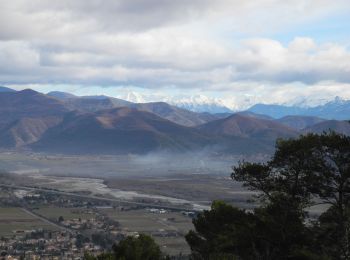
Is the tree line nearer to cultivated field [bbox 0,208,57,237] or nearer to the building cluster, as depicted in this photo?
the building cluster

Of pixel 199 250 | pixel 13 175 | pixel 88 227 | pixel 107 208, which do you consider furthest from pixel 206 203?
pixel 199 250

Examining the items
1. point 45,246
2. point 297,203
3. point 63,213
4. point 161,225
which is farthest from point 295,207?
point 63,213

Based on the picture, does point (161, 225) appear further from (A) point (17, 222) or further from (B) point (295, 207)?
(B) point (295, 207)

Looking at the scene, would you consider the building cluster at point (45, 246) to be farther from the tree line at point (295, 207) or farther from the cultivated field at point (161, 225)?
the tree line at point (295, 207)

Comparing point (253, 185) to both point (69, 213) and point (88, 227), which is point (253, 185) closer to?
point (88, 227)

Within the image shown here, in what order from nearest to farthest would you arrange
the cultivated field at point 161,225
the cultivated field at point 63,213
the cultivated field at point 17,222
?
the cultivated field at point 161,225, the cultivated field at point 17,222, the cultivated field at point 63,213

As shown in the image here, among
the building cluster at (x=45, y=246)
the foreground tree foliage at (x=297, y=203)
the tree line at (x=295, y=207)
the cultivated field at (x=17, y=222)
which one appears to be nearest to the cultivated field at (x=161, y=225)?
the building cluster at (x=45, y=246)

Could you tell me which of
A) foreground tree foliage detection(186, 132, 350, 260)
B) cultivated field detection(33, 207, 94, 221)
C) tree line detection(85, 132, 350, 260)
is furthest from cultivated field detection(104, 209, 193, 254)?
foreground tree foliage detection(186, 132, 350, 260)

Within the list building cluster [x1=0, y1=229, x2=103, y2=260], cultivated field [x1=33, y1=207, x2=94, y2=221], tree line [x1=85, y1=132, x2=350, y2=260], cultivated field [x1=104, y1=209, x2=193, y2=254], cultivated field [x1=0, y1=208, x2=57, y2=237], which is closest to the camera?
tree line [x1=85, y1=132, x2=350, y2=260]
